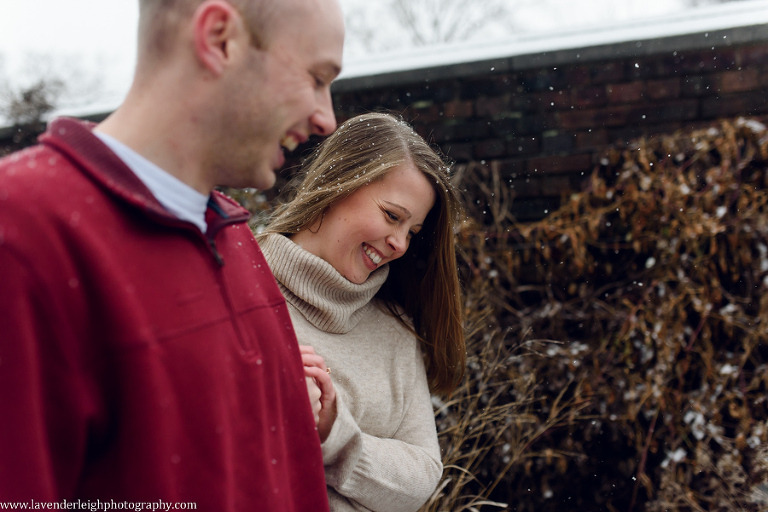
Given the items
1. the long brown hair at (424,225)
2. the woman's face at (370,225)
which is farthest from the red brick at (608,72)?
the woman's face at (370,225)

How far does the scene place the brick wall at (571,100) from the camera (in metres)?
3.34

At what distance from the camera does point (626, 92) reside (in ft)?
11.3

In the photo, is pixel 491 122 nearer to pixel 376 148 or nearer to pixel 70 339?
pixel 376 148

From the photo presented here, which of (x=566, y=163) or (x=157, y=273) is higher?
(x=157, y=273)

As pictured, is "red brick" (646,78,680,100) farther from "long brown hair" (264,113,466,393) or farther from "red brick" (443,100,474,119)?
"long brown hair" (264,113,466,393)

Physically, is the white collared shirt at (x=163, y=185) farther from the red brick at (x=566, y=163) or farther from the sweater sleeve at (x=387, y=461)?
the red brick at (x=566, y=163)

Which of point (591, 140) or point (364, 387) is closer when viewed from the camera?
point (364, 387)

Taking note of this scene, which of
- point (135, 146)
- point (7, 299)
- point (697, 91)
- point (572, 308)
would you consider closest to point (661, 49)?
point (697, 91)

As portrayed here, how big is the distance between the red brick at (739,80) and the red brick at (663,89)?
0.78 ft

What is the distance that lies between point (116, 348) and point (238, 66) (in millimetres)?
407

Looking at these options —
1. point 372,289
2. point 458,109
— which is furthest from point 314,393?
point 458,109

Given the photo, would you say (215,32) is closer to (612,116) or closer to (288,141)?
(288,141)

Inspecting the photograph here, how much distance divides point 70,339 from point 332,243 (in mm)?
976

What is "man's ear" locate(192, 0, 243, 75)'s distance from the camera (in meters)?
0.80
